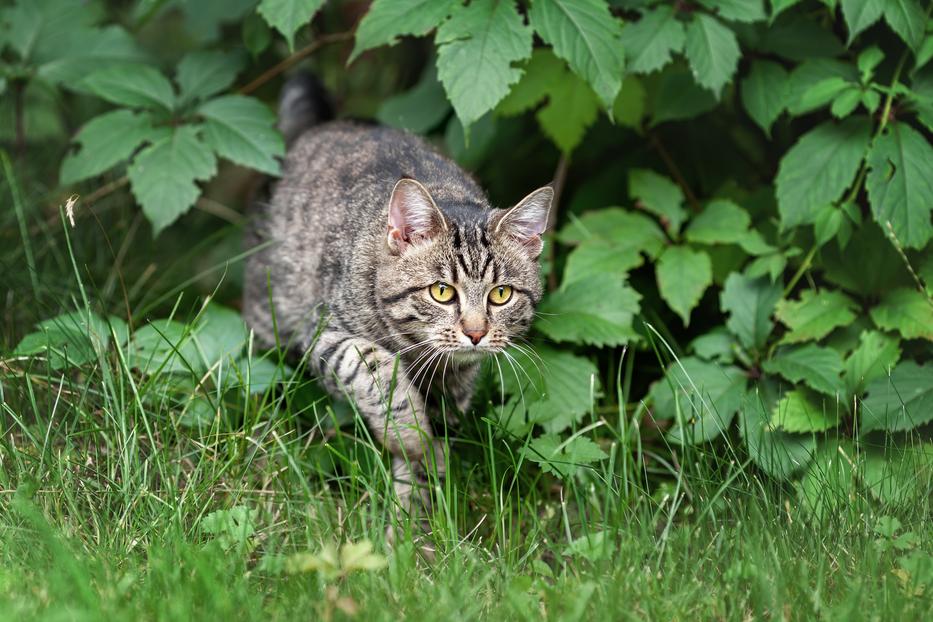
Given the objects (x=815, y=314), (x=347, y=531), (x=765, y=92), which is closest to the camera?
(x=347, y=531)

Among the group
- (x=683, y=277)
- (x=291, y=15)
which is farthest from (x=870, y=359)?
(x=291, y=15)

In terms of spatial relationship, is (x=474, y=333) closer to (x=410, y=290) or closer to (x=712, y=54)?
(x=410, y=290)

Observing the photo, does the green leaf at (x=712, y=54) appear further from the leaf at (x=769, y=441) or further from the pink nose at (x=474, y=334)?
the pink nose at (x=474, y=334)

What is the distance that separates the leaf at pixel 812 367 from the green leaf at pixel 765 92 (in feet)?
2.81

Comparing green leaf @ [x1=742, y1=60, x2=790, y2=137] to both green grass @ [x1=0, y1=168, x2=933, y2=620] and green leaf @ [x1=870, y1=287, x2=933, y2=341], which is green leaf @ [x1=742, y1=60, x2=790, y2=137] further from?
green grass @ [x1=0, y1=168, x2=933, y2=620]

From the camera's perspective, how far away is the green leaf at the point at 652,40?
139 inches

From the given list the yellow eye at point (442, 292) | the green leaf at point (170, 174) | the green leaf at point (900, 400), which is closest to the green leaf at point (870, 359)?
the green leaf at point (900, 400)

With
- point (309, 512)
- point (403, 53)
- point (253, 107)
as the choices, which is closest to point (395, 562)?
point (309, 512)

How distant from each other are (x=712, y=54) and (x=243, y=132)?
6.02 feet

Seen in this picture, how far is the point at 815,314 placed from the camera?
12.1ft

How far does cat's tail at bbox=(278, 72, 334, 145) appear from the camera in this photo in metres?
4.69

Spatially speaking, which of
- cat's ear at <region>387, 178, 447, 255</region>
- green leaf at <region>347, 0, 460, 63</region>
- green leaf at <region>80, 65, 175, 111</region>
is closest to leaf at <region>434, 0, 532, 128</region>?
green leaf at <region>347, 0, 460, 63</region>

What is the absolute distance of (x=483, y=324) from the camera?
324 cm

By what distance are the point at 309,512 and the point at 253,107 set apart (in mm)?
1884
